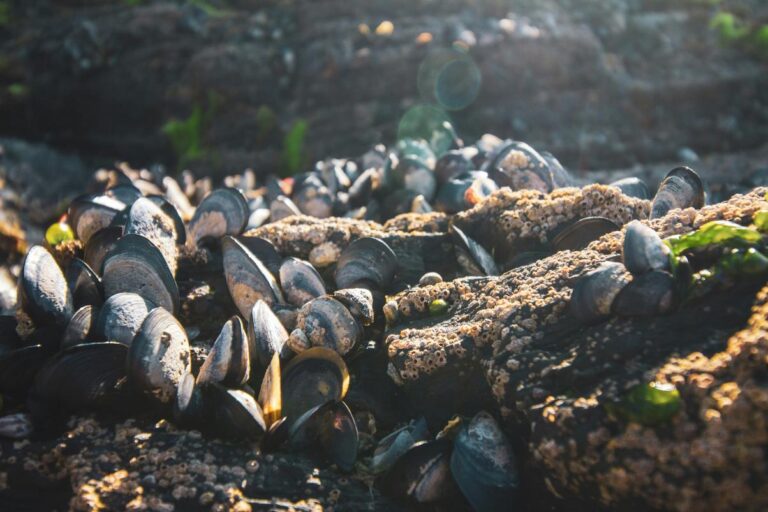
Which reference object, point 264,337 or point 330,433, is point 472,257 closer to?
point 264,337

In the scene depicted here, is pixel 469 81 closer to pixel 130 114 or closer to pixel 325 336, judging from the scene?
pixel 130 114

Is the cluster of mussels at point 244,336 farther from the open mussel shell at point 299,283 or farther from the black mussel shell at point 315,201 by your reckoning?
the black mussel shell at point 315,201

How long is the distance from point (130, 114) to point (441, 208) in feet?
29.0

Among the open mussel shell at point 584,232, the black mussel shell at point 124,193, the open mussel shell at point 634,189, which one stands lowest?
the black mussel shell at point 124,193

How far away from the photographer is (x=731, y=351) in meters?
2.21

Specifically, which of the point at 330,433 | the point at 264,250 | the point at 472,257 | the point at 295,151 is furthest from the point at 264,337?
the point at 295,151

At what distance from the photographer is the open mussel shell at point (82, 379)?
115 inches

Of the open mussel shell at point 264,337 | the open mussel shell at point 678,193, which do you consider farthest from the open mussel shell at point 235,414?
the open mussel shell at point 678,193

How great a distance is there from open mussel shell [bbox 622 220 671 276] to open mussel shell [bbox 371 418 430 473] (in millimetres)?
1178

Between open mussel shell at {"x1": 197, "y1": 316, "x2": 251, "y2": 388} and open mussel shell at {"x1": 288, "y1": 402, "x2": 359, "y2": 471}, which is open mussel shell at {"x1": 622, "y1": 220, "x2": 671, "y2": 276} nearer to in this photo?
open mussel shell at {"x1": 288, "y1": 402, "x2": 359, "y2": 471}

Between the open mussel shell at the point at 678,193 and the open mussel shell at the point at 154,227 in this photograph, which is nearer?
the open mussel shell at the point at 678,193

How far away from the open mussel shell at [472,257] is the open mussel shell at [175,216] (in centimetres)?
192

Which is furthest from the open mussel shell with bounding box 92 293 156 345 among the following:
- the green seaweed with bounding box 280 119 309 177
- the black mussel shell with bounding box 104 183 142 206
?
A: the green seaweed with bounding box 280 119 309 177

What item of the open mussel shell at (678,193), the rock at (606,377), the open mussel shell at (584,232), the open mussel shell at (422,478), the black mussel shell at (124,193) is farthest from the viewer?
the black mussel shell at (124,193)
